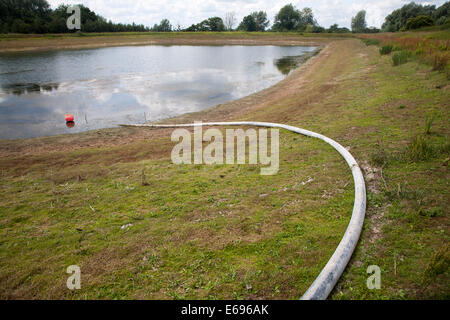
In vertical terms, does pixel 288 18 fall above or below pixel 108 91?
above

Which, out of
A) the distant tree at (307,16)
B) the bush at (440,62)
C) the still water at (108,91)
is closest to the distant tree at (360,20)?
the distant tree at (307,16)

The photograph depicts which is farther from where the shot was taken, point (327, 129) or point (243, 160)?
point (327, 129)

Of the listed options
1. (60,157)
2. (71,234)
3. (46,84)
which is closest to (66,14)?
(46,84)

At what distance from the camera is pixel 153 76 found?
2920 centimetres

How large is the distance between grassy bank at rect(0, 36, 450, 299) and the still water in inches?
248

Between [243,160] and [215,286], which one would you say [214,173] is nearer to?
[243,160]

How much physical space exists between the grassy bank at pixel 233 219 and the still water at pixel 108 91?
6298 mm
